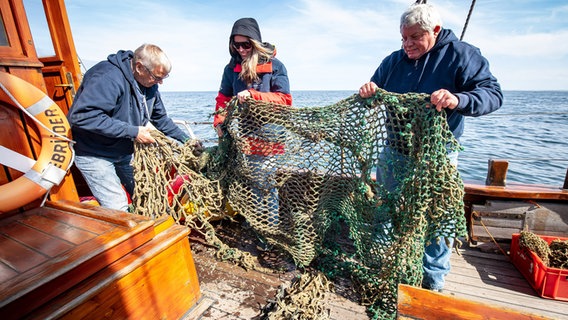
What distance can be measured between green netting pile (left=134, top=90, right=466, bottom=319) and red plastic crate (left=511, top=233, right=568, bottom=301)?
40.3 inches

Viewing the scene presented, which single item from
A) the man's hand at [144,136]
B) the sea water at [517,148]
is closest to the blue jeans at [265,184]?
the man's hand at [144,136]

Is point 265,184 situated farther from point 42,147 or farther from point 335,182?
point 42,147

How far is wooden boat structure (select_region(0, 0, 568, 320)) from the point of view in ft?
3.94

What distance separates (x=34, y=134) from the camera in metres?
1.84

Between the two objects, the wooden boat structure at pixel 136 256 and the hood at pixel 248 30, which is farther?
the hood at pixel 248 30

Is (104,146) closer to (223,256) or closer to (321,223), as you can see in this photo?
(223,256)

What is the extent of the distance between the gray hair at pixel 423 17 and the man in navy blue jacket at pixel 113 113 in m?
1.66

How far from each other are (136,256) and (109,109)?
3.54 feet

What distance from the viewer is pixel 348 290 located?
7.09 feet

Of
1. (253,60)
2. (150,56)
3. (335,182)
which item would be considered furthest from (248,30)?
(335,182)

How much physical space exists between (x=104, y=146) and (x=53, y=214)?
615 mm

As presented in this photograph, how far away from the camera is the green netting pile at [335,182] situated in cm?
162

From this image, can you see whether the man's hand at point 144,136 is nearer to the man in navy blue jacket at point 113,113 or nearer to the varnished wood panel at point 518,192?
the man in navy blue jacket at point 113,113

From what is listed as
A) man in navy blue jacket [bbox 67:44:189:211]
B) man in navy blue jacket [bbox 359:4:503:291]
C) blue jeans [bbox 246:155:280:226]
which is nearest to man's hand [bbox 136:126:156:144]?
man in navy blue jacket [bbox 67:44:189:211]
